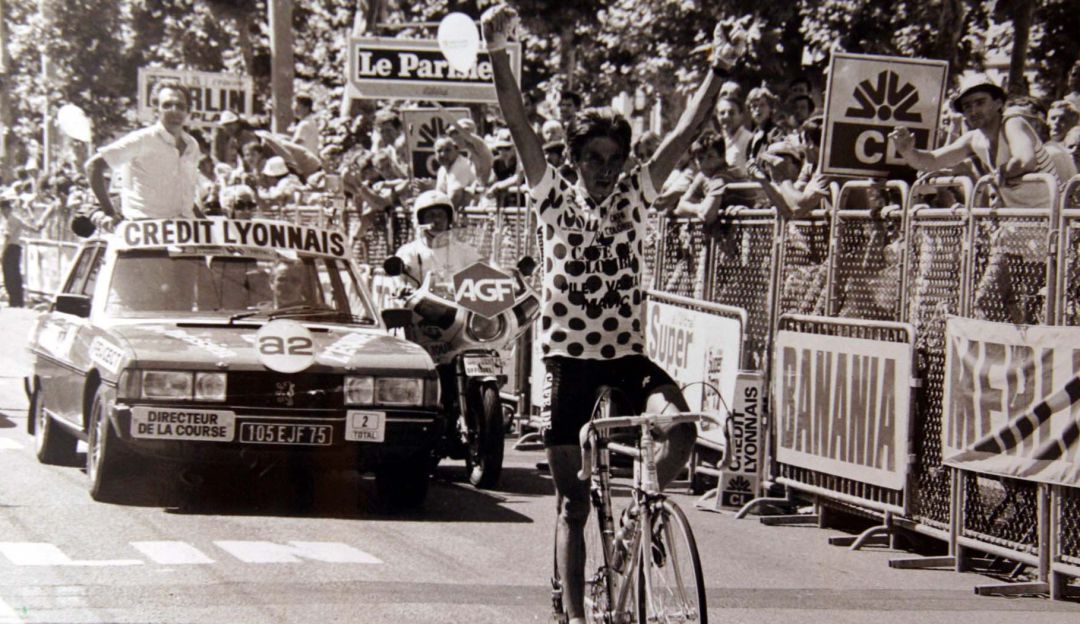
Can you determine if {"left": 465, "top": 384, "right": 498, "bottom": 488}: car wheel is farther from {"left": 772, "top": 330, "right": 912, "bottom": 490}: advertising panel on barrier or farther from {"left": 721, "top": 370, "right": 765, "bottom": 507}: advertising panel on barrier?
{"left": 772, "top": 330, "right": 912, "bottom": 490}: advertising panel on barrier

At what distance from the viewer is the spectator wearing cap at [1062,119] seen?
1229cm

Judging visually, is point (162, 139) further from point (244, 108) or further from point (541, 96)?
point (541, 96)

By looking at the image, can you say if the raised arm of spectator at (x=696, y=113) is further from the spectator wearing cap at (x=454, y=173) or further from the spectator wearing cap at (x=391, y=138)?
the spectator wearing cap at (x=391, y=138)

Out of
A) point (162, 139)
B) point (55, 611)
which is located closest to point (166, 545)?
point (55, 611)

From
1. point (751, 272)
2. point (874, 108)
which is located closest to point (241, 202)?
point (751, 272)

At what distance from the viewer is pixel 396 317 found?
11211 mm

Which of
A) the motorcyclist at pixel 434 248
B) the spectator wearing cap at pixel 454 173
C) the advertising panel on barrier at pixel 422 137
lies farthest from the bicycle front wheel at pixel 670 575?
the advertising panel on barrier at pixel 422 137

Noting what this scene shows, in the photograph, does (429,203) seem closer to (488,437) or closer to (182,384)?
(488,437)

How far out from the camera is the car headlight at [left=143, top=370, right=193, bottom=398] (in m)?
9.93

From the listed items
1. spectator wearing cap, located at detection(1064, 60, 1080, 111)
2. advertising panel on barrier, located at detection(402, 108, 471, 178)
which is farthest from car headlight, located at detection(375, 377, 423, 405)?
advertising panel on barrier, located at detection(402, 108, 471, 178)

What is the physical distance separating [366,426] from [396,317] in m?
1.24

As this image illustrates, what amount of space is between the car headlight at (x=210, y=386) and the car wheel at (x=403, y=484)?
1133 mm

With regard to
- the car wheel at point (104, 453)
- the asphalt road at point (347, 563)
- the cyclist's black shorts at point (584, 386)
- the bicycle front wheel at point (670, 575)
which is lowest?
the asphalt road at point (347, 563)

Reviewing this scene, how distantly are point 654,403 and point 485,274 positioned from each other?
19.6 ft
